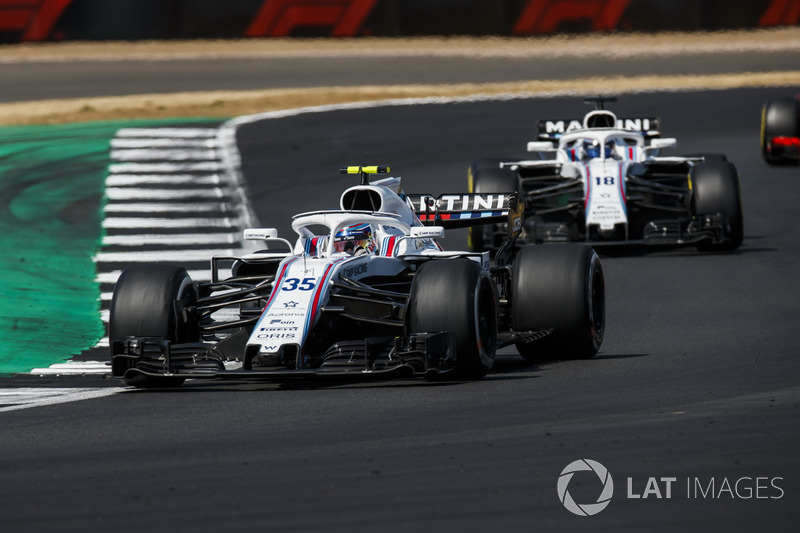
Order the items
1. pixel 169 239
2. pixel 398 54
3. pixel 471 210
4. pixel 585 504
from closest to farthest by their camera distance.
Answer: pixel 585 504 < pixel 471 210 < pixel 169 239 < pixel 398 54

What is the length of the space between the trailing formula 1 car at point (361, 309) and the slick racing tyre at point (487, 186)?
6550 mm

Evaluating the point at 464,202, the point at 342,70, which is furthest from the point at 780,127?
the point at 464,202

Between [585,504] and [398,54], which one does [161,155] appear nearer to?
[398,54]

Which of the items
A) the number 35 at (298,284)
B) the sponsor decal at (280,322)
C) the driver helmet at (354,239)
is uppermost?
the driver helmet at (354,239)

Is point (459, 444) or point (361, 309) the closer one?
point (459, 444)

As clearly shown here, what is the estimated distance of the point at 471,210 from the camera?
1407 cm

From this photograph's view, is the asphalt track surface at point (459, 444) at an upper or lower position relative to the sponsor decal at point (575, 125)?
lower

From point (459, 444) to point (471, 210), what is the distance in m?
5.88

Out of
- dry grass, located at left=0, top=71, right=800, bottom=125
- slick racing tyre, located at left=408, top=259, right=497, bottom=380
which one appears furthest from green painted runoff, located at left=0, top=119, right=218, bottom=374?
slick racing tyre, located at left=408, top=259, right=497, bottom=380

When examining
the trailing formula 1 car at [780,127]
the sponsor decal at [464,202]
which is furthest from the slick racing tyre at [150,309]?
the trailing formula 1 car at [780,127]

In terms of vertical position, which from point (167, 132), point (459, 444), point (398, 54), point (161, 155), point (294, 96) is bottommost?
point (459, 444)

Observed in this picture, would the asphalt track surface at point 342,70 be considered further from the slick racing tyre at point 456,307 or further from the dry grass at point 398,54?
the slick racing tyre at point 456,307

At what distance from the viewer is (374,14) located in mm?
37594

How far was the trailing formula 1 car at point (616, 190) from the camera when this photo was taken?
1898cm
